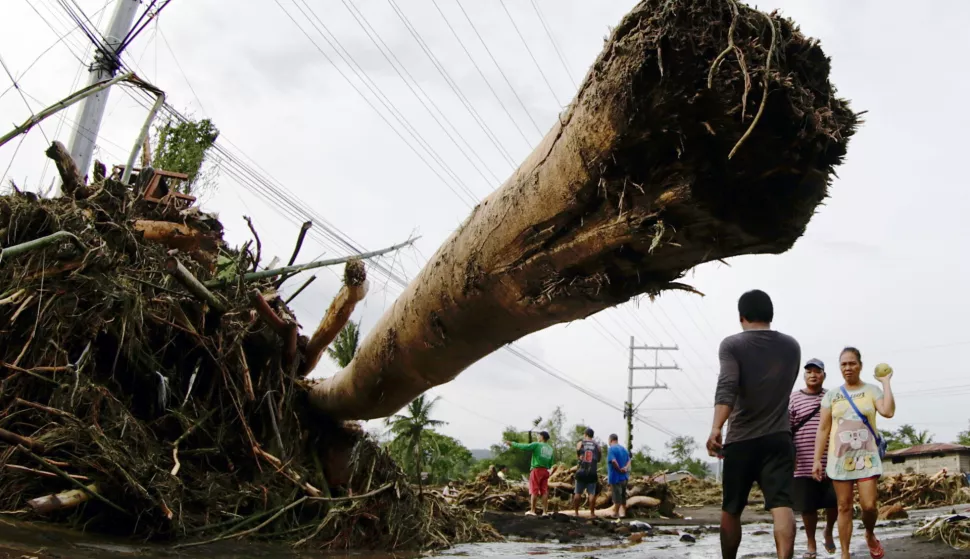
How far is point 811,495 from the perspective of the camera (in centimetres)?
503

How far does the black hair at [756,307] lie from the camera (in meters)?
3.57

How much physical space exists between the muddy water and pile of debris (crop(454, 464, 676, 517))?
549 cm

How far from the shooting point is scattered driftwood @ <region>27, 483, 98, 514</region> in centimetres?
338

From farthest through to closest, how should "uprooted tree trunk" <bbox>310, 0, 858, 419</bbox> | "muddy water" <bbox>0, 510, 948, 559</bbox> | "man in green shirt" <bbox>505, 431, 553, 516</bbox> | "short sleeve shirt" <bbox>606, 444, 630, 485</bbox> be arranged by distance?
"short sleeve shirt" <bbox>606, 444, 630, 485</bbox> < "man in green shirt" <bbox>505, 431, 553, 516</bbox> < "muddy water" <bbox>0, 510, 948, 559</bbox> < "uprooted tree trunk" <bbox>310, 0, 858, 419</bbox>

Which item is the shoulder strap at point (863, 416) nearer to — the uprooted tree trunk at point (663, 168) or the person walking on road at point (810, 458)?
the person walking on road at point (810, 458)

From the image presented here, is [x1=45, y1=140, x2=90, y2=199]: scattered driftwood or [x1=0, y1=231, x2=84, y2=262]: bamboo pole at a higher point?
[x1=45, y1=140, x2=90, y2=199]: scattered driftwood

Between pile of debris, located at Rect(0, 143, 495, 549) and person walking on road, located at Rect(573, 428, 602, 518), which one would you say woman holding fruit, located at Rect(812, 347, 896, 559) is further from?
person walking on road, located at Rect(573, 428, 602, 518)

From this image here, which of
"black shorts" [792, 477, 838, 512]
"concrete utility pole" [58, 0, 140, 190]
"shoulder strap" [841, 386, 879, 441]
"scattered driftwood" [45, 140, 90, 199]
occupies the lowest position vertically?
"black shorts" [792, 477, 838, 512]

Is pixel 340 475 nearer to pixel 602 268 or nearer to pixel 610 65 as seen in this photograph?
pixel 602 268

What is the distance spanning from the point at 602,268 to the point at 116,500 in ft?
10.4

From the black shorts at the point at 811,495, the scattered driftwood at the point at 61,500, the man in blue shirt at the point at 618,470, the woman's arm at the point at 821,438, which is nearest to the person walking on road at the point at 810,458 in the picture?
the black shorts at the point at 811,495

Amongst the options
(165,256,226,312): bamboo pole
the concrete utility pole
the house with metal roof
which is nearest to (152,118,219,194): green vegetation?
the concrete utility pole

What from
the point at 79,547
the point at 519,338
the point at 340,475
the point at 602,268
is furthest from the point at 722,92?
the point at 340,475

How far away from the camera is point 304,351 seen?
5941 millimetres
